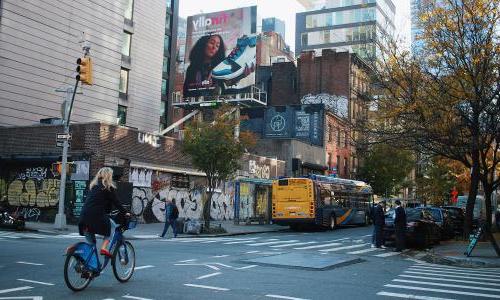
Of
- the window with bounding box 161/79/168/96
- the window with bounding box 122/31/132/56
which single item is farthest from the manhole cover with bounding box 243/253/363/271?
the window with bounding box 161/79/168/96

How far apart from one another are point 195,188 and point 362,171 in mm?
26248

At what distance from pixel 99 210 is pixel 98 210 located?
19 mm

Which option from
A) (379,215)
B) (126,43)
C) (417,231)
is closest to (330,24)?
(126,43)

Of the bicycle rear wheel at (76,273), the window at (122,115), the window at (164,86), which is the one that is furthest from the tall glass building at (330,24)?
the bicycle rear wheel at (76,273)

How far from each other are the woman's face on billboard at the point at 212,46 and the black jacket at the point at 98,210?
58.5 metres

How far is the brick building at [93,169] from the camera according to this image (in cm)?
2677

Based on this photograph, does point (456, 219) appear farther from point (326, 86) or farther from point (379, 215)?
point (326, 86)

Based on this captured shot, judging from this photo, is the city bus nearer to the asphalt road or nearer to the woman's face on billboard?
the asphalt road

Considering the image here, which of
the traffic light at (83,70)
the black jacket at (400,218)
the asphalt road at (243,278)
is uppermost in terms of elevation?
the traffic light at (83,70)

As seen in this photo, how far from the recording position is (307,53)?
59.5m

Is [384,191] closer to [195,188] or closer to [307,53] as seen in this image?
[307,53]

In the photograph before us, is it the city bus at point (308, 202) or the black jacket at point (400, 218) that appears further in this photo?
the city bus at point (308, 202)

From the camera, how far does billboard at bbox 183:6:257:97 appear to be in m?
61.1

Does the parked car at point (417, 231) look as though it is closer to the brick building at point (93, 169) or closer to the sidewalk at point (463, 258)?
the sidewalk at point (463, 258)
